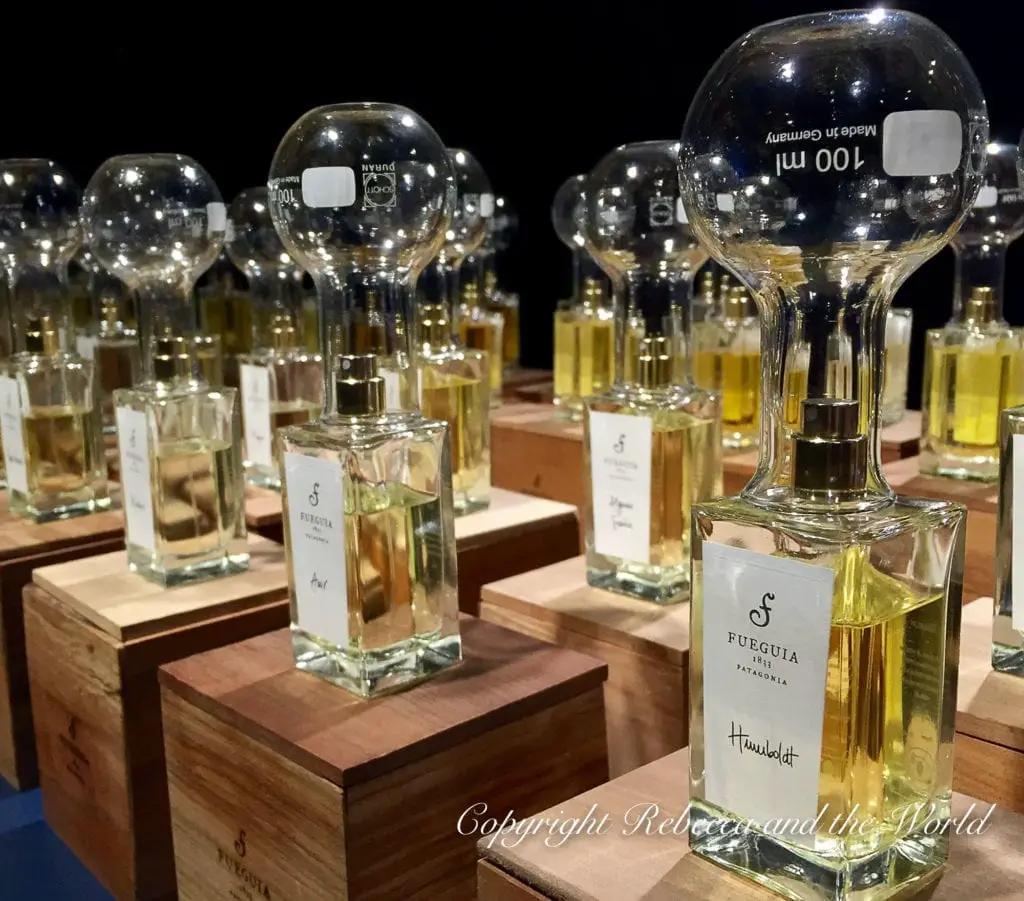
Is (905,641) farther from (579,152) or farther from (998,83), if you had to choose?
(579,152)

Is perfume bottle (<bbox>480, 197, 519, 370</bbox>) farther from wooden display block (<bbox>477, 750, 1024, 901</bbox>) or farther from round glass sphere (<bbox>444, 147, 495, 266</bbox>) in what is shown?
wooden display block (<bbox>477, 750, 1024, 901</bbox>)

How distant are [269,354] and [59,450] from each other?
28 cm

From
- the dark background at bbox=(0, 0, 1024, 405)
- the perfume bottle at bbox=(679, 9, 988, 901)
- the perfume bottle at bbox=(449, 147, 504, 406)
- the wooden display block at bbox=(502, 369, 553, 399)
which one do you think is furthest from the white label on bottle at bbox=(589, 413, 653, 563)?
the dark background at bbox=(0, 0, 1024, 405)

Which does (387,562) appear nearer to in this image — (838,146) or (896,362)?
(838,146)

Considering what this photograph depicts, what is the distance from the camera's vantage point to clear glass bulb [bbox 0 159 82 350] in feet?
4.05

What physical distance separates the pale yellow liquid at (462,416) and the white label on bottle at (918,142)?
750mm

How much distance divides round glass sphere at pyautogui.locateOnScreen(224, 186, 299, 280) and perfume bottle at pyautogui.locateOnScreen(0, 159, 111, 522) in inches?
9.0

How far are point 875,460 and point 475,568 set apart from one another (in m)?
0.62

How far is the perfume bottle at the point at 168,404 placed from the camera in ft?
3.31

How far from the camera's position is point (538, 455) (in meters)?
1.51

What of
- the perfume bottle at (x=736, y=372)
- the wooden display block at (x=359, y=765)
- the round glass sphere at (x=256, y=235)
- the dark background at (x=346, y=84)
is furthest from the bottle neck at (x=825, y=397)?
the dark background at (x=346, y=84)

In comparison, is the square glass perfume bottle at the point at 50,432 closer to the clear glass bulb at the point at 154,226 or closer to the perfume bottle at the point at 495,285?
the clear glass bulb at the point at 154,226

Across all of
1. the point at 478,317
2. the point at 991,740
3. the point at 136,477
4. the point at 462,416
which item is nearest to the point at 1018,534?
the point at 991,740

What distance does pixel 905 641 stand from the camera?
0.51m
